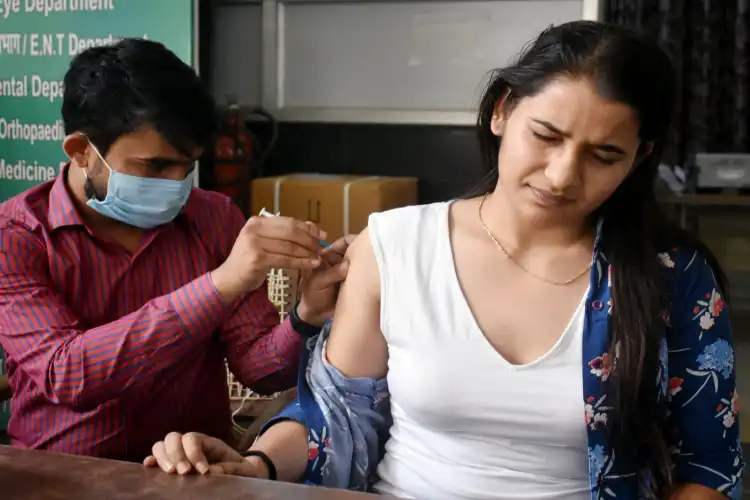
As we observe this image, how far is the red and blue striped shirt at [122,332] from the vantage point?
1.47 meters

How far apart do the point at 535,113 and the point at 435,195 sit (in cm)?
249

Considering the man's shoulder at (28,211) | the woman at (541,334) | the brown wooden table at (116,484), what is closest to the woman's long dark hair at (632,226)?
the woman at (541,334)

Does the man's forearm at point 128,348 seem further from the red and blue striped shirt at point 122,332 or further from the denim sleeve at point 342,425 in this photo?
the denim sleeve at point 342,425

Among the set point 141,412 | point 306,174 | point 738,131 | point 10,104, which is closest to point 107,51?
point 141,412

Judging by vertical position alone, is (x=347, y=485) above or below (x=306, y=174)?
below

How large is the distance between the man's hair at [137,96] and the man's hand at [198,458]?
608 mm

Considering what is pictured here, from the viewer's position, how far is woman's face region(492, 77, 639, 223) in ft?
3.90

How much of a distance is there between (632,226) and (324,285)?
0.50 meters

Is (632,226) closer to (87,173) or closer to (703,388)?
(703,388)

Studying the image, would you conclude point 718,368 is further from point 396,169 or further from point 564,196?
point 396,169

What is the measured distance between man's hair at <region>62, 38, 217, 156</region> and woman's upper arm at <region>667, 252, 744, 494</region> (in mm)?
876

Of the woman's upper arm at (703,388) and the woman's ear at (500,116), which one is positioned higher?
the woman's ear at (500,116)

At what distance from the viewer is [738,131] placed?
11.4 ft

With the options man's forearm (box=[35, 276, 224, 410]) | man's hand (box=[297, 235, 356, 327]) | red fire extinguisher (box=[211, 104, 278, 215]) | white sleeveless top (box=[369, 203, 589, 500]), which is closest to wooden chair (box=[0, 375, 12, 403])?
man's forearm (box=[35, 276, 224, 410])
